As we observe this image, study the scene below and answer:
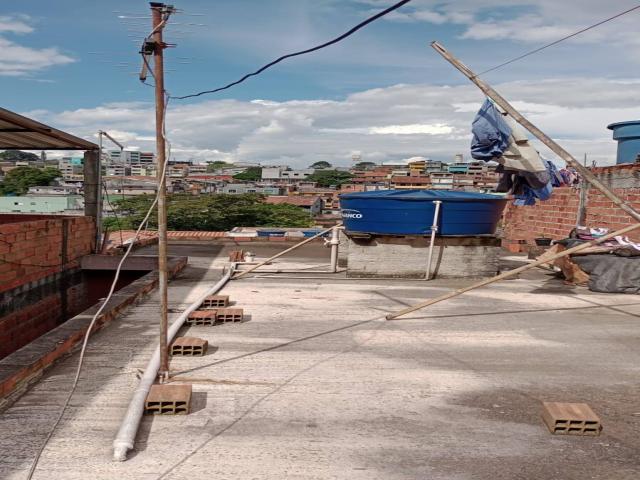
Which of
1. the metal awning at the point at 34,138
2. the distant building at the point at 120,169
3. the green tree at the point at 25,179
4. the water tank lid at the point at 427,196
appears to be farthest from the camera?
the green tree at the point at 25,179

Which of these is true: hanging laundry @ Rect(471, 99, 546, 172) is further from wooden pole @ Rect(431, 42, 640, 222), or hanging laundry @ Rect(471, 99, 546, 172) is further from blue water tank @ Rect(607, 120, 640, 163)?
blue water tank @ Rect(607, 120, 640, 163)

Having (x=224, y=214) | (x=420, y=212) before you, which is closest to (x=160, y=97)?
(x=420, y=212)

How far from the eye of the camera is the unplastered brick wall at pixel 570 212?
11.2 m

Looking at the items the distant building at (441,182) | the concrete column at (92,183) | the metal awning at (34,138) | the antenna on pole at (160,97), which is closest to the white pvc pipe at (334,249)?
the distant building at (441,182)

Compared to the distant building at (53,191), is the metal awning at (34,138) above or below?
above

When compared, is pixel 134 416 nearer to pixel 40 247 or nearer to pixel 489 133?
pixel 489 133

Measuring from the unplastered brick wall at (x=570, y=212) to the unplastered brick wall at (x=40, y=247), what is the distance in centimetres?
1000

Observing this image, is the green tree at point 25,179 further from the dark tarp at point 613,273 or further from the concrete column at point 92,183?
the dark tarp at point 613,273

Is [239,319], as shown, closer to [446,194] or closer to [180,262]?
[180,262]

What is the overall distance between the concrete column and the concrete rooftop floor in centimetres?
526

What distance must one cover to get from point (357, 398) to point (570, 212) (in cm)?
1081

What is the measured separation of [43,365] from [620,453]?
14.8ft

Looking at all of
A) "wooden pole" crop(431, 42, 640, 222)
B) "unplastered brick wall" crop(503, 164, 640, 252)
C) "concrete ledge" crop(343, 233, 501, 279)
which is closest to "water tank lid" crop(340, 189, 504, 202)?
"concrete ledge" crop(343, 233, 501, 279)

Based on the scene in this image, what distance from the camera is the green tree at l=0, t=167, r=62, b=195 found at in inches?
2778
